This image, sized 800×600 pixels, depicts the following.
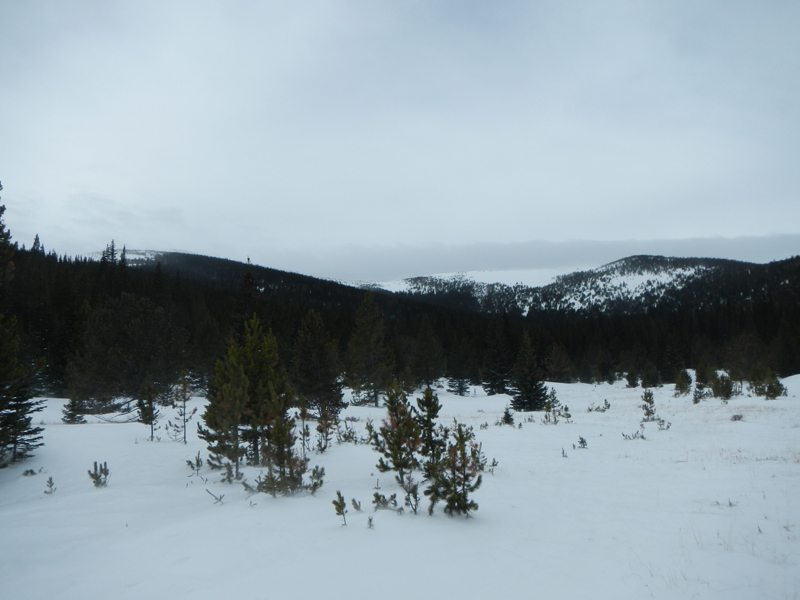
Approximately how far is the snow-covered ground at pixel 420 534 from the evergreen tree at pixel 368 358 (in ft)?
82.8

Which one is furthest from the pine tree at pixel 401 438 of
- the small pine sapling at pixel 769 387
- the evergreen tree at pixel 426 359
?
the evergreen tree at pixel 426 359

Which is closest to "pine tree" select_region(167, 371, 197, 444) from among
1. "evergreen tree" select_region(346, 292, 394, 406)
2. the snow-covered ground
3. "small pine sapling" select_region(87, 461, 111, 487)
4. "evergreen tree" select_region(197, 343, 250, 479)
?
the snow-covered ground

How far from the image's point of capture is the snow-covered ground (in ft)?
15.2

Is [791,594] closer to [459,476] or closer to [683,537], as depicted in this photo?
[683,537]

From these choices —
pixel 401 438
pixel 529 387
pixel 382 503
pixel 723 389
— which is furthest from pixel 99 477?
pixel 723 389

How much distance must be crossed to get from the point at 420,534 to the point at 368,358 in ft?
106

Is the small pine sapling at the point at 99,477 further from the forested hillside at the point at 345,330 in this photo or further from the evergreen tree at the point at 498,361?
the evergreen tree at the point at 498,361

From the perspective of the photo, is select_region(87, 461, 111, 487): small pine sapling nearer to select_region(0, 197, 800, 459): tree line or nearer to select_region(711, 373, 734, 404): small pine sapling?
select_region(0, 197, 800, 459): tree line

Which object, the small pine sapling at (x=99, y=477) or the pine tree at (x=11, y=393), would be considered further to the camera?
the pine tree at (x=11, y=393)

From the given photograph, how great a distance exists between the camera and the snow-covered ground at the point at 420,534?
4641mm

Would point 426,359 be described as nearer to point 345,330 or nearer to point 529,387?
point 345,330

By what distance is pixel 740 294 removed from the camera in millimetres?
119125

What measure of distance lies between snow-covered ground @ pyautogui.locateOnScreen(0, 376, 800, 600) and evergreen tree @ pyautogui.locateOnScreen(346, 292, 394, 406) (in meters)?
25.2

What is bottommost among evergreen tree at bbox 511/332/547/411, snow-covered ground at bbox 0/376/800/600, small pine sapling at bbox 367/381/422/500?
evergreen tree at bbox 511/332/547/411
